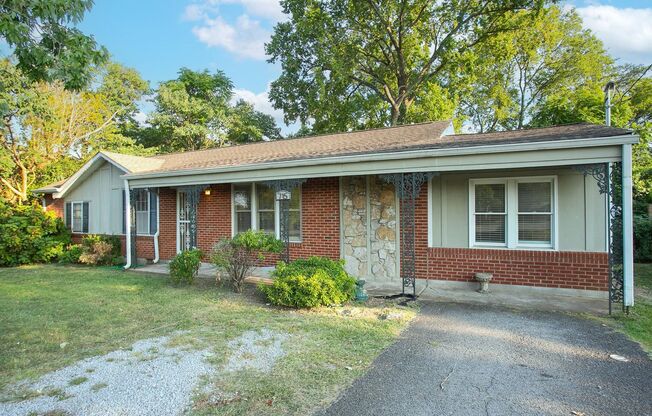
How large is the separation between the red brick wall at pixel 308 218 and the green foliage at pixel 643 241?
10825 mm

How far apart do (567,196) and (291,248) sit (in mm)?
6073

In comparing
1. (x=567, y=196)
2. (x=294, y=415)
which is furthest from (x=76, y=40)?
(x=567, y=196)

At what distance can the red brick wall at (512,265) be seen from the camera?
6.98 meters

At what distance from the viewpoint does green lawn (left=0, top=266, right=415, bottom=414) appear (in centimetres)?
363

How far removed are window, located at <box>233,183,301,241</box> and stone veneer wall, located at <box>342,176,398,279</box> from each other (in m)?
1.44

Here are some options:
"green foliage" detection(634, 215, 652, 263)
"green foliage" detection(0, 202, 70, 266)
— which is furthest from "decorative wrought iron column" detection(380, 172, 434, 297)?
"green foliage" detection(0, 202, 70, 266)

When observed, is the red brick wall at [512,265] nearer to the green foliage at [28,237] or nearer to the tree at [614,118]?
the tree at [614,118]

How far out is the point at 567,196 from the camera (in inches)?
284

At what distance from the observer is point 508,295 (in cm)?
733

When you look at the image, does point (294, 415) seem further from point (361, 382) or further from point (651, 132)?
point (651, 132)

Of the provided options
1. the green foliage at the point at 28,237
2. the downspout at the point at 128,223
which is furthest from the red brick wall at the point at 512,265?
the green foliage at the point at 28,237

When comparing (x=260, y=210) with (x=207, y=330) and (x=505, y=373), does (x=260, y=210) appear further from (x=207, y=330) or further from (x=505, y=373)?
(x=505, y=373)

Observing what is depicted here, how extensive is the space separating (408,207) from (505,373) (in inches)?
189

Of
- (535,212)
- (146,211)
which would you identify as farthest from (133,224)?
(535,212)
